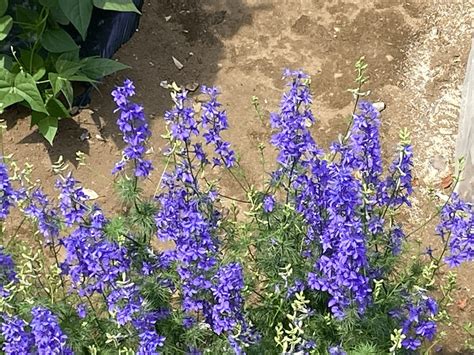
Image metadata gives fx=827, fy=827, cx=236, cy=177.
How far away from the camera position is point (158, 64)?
463 cm

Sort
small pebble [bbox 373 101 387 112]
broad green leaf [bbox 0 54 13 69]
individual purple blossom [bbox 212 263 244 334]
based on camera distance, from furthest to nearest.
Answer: small pebble [bbox 373 101 387 112] < broad green leaf [bbox 0 54 13 69] < individual purple blossom [bbox 212 263 244 334]

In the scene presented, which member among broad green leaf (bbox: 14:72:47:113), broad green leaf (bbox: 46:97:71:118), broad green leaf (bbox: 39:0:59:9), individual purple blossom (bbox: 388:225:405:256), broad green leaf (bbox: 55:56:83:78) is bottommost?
broad green leaf (bbox: 46:97:71:118)

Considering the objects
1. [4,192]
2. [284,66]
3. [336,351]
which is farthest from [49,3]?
[336,351]

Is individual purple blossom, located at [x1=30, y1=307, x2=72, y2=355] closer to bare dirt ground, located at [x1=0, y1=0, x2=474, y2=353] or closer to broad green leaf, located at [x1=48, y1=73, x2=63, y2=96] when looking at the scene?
bare dirt ground, located at [x1=0, y1=0, x2=474, y2=353]

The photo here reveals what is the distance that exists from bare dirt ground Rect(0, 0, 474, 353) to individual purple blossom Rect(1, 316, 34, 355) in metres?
1.67

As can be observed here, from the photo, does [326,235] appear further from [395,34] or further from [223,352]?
[395,34]

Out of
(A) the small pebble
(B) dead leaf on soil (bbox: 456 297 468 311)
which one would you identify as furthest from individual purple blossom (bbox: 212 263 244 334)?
(A) the small pebble

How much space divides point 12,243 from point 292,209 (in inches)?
40.9

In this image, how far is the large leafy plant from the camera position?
387cm

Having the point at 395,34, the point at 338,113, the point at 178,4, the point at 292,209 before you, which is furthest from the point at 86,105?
the point at 292,209

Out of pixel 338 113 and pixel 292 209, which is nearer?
pixel 292 209

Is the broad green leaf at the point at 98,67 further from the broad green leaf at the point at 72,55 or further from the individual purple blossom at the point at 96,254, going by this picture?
the individual purple blossom at the point at 96,254

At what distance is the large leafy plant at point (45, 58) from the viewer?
387 centimetres

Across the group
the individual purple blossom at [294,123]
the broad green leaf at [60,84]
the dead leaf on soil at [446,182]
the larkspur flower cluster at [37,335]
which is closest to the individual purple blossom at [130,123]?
the individual purple blossom at [294,123]
